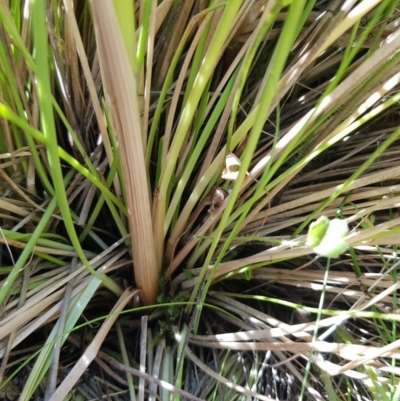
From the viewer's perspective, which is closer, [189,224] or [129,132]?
[129,132]

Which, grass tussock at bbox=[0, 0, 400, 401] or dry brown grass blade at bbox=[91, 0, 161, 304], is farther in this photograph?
grass tussock at bbox=[0, 0, 400, 401]

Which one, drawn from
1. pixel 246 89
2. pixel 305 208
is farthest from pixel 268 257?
pixel 246 89

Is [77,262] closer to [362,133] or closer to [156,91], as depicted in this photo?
[156,91]

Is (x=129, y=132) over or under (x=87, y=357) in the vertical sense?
over

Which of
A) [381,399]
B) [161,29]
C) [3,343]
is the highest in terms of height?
[161,29]

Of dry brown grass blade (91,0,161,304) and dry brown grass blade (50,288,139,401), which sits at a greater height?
dry brown grass blade (91,0,161,304)
